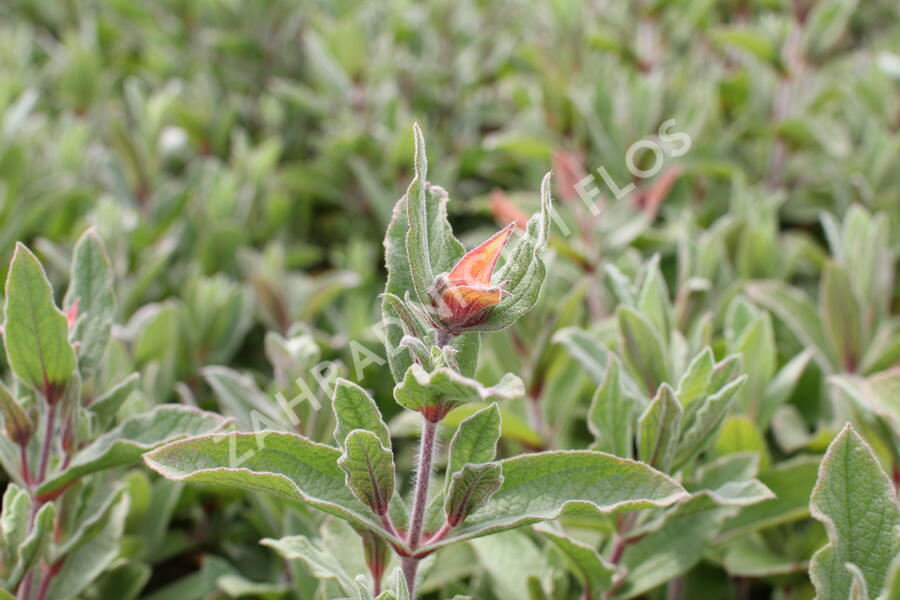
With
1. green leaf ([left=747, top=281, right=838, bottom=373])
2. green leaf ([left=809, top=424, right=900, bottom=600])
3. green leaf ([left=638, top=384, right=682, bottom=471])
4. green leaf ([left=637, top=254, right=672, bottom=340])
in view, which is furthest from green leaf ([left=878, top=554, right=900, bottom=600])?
green leaf ([left=747, top=281, right=838, bottom=373])

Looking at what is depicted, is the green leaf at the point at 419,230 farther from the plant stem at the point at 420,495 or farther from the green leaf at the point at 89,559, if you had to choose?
the green leaf at the point at 89,559

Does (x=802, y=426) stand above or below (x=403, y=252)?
below

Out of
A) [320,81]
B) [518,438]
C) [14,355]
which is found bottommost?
[518,438]

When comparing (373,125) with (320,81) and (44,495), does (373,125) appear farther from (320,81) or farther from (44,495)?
(44,495)

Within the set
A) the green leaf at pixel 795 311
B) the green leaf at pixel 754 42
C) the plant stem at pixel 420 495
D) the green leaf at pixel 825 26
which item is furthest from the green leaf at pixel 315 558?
the green leaf at pixel 825 26

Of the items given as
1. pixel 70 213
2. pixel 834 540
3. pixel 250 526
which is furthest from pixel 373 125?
pixel 834 540

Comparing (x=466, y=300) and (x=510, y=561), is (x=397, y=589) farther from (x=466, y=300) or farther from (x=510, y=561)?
(x=510, y=561)
